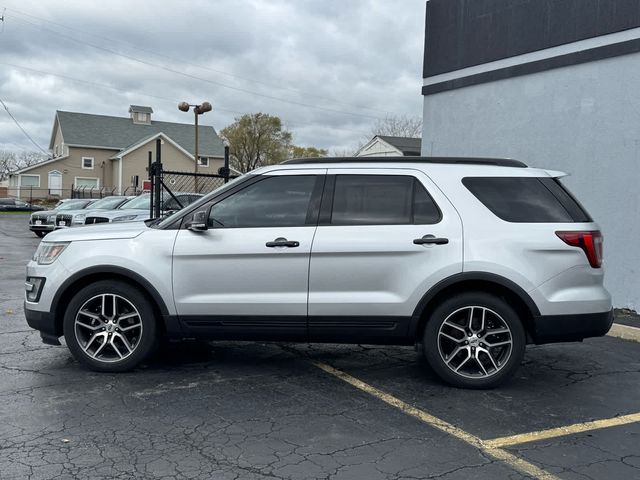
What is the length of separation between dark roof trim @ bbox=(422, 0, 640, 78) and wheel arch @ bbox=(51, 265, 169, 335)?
22.7 ft

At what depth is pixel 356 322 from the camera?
16.5 ft

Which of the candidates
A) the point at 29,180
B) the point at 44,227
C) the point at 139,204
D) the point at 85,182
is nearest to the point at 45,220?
the point at 44,227

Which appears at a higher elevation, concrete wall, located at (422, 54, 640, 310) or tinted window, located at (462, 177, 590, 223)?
concrete wall, located at (422, 54, 640, 310)

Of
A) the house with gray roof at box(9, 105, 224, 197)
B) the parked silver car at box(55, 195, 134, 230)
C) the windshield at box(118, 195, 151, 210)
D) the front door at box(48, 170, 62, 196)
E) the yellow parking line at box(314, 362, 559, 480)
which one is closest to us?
the yellow parking line at box(314, 362, 559, 480)

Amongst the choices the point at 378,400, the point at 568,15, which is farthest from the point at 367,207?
the point at 568,15

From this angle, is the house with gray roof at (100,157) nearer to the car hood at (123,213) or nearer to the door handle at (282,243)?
the car hood at (123,213)

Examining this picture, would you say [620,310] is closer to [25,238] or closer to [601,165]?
[601,165]

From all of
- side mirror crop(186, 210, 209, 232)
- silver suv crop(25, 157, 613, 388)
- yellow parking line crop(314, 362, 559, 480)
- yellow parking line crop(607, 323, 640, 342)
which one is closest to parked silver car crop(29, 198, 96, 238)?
silver suv crop(25, 157, 613, 388)

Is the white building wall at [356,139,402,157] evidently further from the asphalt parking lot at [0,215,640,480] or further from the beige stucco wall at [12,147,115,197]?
the asphalt parking lot at [0,215,640,480]

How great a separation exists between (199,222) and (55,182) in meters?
49.0

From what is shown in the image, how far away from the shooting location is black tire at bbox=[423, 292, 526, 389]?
16.4 ft

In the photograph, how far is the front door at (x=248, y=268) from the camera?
5.05 m

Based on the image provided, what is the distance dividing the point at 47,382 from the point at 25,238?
18787 mm

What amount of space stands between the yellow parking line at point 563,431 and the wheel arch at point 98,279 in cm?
284
